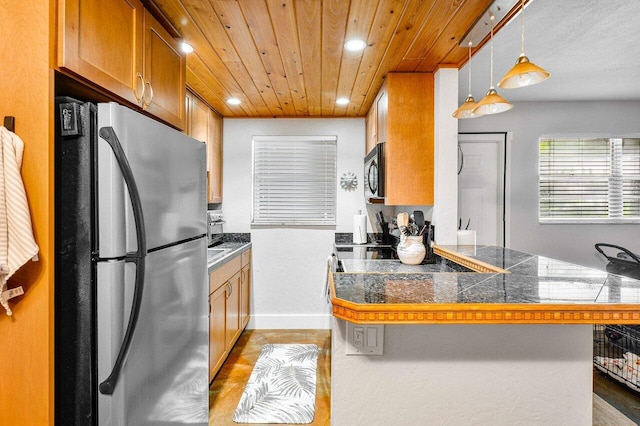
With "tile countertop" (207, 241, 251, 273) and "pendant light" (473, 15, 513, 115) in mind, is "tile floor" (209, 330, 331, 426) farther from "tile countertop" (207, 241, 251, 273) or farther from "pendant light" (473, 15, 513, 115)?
"pendant light" (473, 15, 513, 115)

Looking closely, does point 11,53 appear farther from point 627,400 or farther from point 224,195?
point 627,400

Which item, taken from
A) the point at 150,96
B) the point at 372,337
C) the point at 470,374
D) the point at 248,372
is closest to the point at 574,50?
the point at 470,374

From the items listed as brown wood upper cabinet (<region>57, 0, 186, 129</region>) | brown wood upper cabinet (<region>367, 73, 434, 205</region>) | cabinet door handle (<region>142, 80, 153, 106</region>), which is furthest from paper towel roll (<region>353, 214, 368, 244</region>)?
cabinet door handle (<region>142, 80, 153, 106</region>)

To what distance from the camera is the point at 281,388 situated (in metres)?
2.53

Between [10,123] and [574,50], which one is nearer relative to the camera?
[10,123]

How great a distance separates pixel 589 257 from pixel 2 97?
15.2 ft

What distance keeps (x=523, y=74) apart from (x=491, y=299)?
36.6 inches

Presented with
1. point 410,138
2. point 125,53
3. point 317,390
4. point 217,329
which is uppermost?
point 125,53

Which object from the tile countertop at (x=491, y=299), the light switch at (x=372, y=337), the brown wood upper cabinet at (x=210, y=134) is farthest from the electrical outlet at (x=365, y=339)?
the brown wood upper cabinet at (x=210, y=134)

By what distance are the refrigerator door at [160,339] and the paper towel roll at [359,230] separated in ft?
6.15

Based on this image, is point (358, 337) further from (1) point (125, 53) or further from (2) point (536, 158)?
(2) point (536, 158)

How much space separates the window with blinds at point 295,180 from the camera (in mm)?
3756

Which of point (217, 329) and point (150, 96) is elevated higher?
point (150, 96)

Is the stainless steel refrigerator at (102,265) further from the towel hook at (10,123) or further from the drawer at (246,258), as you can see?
the drawer at (246,258)
